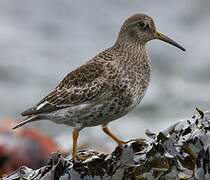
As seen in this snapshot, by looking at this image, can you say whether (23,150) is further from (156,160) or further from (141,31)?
(156,160)

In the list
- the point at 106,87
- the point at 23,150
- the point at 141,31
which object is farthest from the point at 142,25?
the point at 23,150

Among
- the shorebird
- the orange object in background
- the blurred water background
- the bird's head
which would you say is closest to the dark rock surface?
the shorebird

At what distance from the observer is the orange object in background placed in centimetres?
694

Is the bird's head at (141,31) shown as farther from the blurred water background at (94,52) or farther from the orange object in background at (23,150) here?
the blurred water background at (94,52)

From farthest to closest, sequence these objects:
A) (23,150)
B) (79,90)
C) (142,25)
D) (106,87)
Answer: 1. (23,150)
2. (142,25)
3. (79,90)
4. (106,87)

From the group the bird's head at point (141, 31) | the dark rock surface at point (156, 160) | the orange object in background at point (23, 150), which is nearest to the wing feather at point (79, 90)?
the bird's head at point (141, 31)

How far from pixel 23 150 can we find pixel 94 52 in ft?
17.0

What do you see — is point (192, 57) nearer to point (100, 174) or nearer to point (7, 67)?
point (7, 67)

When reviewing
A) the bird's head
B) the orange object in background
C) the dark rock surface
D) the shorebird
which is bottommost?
the dark rock surface

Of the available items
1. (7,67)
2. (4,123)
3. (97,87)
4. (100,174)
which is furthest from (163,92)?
(100,174)

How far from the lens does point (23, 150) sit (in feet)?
23.0

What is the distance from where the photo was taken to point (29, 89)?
36.4 feet

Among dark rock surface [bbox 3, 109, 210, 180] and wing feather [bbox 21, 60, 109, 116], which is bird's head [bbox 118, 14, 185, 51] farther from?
dark rock surface [bbox 3, 109, 210, 180]

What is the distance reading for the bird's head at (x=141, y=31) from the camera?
624 cm
